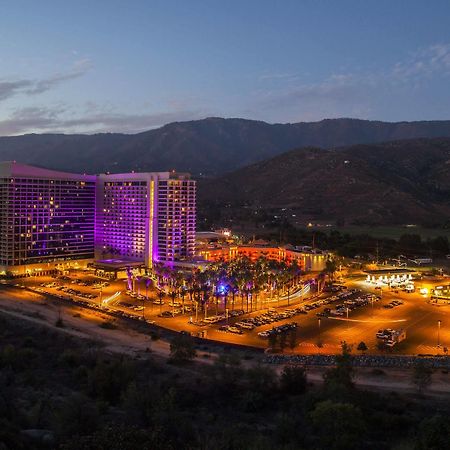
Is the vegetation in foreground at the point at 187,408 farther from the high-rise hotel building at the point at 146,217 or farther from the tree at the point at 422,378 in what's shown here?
the high-rise hotel building at the point at 146,217

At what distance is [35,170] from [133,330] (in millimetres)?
46891

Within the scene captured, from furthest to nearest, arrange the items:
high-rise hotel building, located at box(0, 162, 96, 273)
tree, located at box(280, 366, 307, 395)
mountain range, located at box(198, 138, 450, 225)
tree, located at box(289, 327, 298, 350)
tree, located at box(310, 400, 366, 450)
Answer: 1. mountain range, located at box(198, 138, 450, 225)
2. high-rise hotel building, located at box(0, 162, 96, 273)
3. tree, located at box(289, 327, 298, 350)
4. tree, located at box(280, 366, 307, 395)
5. tree, located at box(310, 400, 366, 450)

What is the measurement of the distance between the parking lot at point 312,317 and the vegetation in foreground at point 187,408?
39.6ft

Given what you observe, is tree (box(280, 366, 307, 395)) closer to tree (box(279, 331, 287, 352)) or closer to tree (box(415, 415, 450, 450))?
tree (box(279, 331, 287, 352))

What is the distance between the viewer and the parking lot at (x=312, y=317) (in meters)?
47.5

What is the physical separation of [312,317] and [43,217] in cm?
5195

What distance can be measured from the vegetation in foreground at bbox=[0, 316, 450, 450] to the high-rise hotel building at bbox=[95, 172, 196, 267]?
45157 mm

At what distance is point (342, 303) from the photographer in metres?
64.3

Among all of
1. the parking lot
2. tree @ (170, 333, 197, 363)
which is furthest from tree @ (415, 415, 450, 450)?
the parking lot

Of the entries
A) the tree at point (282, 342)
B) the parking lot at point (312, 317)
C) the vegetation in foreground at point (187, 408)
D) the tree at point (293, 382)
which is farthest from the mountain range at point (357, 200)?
the vegetation in foreground at point (187, 408)

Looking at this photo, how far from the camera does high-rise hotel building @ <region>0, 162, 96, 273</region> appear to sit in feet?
275

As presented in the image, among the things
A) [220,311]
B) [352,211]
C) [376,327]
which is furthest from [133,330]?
[352,211]

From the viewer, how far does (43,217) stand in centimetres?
8794

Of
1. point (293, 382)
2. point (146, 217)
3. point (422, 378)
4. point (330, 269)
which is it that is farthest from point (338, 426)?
point (146, 217)
